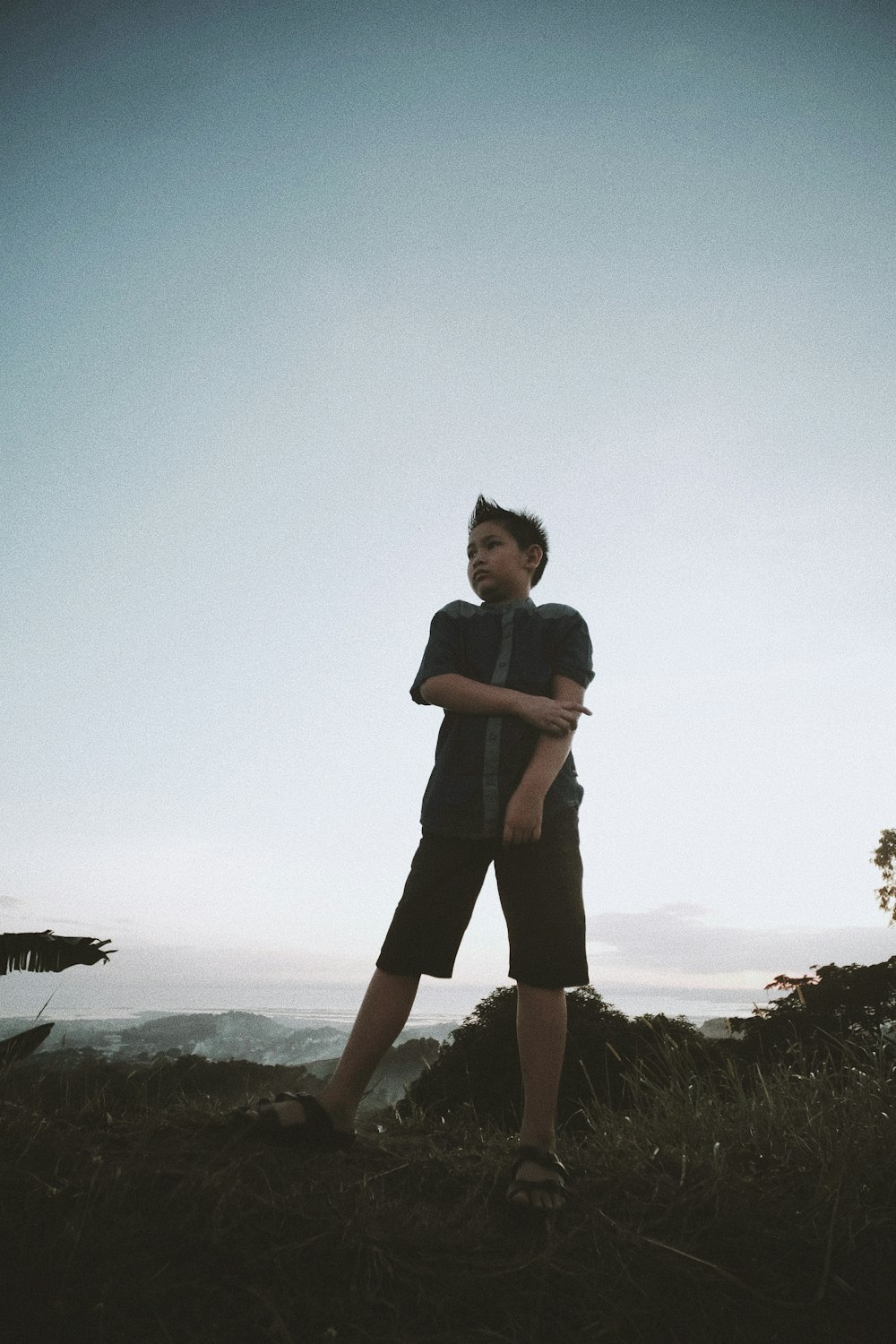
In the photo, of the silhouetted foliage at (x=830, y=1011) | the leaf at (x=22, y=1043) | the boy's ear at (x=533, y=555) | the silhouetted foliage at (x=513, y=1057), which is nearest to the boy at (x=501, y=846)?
the boy's ear at (x=533, y=555)

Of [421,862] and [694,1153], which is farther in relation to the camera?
[421,862]

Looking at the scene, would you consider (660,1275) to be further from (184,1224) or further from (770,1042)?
(770,1042)

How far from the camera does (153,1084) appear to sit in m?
2.69

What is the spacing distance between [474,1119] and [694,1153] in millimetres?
1367

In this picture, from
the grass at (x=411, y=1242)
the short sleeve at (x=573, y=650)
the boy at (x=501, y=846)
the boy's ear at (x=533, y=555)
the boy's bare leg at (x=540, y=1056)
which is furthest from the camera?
the boy's ear at (x=533, y=555)

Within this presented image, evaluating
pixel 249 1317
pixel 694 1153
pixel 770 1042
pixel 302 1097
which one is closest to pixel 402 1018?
pixel 302 1097

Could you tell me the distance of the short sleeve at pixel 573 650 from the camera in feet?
8.42

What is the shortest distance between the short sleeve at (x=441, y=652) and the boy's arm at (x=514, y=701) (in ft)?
0.12

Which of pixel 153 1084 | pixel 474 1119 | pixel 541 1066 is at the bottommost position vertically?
pixel 474 1119

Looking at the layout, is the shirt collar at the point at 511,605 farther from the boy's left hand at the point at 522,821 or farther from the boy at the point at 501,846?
the boy's left hand at the point at 522,821

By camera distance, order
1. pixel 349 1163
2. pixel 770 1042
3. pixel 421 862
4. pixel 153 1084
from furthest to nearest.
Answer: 1. pixel 770 1042
2. pixel 153 1084
3. pixel 421 862
4. pixel 349 1163

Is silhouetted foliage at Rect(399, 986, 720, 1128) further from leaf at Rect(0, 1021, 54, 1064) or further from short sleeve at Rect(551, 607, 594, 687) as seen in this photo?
short sleeve at Rect(551, 607, 594, 687)

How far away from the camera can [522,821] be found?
227 centimetres

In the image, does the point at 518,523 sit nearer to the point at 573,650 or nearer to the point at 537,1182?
the point at 573,650
